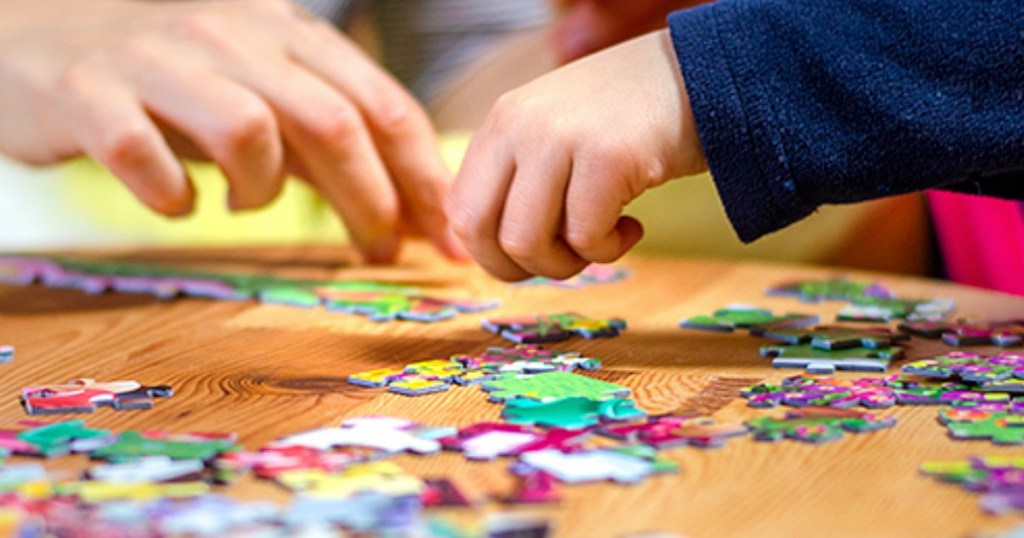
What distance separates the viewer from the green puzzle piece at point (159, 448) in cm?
67

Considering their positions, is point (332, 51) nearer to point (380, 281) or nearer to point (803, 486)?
point (380, 281)

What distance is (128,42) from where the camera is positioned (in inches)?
52.6

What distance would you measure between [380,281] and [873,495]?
87 cm

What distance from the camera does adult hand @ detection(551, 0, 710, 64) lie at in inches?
67.6

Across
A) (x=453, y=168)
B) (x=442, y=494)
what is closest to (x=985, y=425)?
(x=442, y=494)

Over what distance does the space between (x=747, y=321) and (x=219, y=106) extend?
1.94 feet

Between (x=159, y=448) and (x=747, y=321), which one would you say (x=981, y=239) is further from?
(x=159, y=448)

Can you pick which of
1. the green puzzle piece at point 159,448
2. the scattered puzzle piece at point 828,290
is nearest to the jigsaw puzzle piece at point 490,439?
the green puzzle piece at point 159,448

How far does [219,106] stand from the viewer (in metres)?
1.27

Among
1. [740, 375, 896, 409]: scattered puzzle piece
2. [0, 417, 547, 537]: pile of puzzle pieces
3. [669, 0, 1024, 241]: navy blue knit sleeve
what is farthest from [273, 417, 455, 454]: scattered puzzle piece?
[669, 0, 1024, 241]: navy blue knit sleeve

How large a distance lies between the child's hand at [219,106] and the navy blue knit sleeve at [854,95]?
0.55 meters

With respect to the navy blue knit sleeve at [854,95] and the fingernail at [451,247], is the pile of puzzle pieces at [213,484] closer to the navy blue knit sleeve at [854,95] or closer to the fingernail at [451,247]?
the navy blue knit sleeve at [854,95]

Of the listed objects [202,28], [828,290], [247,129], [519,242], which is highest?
[202,28]

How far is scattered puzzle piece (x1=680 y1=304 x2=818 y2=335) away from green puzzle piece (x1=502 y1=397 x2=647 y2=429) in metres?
0.31
